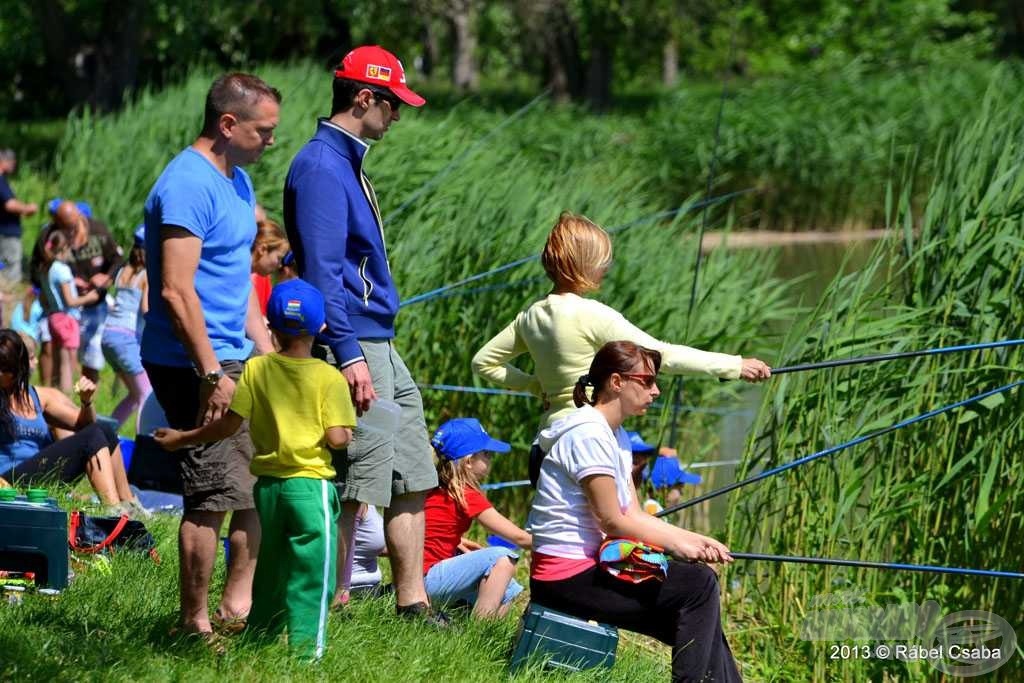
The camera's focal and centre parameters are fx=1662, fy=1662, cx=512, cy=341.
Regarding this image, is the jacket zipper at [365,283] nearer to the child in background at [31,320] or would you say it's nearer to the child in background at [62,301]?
the child in background at [62,301]

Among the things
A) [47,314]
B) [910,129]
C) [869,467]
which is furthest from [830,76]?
[869,467]

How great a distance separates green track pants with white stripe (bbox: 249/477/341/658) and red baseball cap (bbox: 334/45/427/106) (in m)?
1.20

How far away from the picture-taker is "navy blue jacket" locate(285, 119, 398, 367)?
435 centimetres

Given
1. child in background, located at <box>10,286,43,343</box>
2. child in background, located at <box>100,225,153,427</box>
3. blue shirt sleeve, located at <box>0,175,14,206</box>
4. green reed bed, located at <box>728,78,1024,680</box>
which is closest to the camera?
green reed bed, located at <box>728,78,1024,680</box>

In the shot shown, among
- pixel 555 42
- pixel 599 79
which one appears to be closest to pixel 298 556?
pixel 555 42

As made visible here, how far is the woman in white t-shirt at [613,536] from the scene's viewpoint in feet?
13.1

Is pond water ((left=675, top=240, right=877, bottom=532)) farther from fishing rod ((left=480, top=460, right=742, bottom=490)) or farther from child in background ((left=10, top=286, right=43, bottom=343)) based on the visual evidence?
child in background ((left=10, top=286, right=43, bottom=343))

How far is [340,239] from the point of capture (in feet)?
14.5

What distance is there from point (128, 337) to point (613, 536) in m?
4.23

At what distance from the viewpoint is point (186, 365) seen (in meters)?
4.18

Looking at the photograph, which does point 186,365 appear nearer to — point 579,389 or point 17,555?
point 17,555

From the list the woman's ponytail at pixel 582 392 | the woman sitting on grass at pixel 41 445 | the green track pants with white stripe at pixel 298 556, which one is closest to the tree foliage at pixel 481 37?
the woman sitting on grass at pixel 41 445

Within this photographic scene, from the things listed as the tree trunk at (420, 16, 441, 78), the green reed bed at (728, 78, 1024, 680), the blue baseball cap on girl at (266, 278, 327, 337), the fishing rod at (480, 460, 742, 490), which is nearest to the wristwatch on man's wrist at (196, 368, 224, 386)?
the blue baseball cap on girl at (266, 278, 327, 337)

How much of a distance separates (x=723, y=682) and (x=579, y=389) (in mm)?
816
